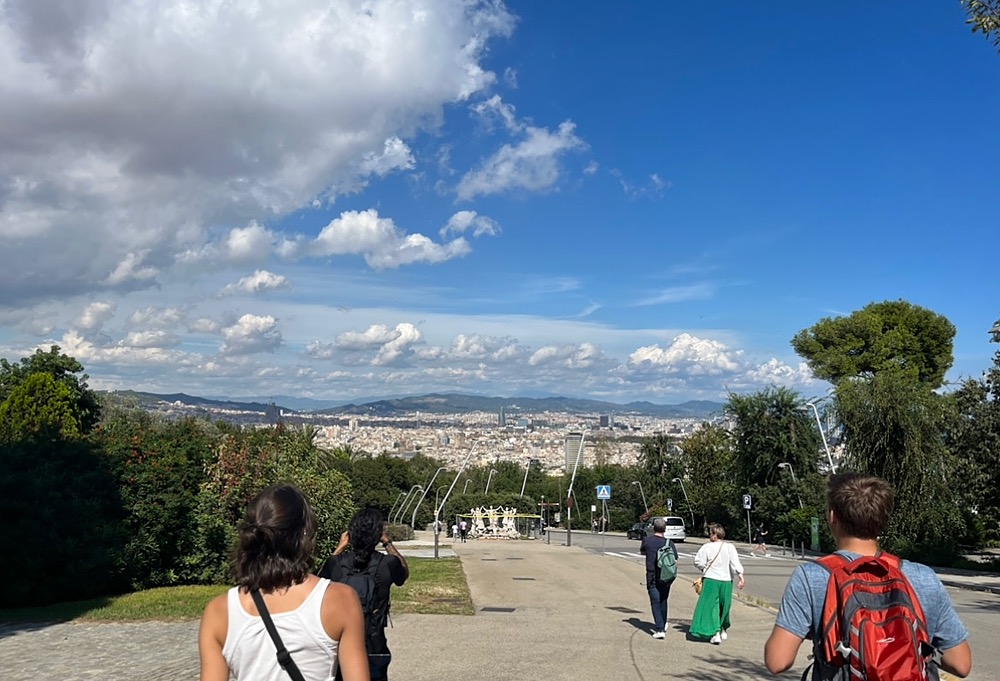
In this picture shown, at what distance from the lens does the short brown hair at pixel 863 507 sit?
3549mm

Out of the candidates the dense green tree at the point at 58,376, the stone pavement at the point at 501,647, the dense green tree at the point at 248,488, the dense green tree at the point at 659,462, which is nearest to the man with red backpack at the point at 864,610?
the stone pavement at the point at 501,647

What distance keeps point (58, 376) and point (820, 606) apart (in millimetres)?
48163

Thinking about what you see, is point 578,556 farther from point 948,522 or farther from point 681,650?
point 681,650

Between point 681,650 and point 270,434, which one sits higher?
point 270,434

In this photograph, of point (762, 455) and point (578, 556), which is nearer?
point (578, 556)

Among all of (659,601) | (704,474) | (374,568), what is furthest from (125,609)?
(704,474)

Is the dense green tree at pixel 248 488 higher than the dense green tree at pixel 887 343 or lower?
lower

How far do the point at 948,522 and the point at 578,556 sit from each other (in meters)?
14.5

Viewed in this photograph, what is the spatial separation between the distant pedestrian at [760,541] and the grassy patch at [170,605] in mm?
23938

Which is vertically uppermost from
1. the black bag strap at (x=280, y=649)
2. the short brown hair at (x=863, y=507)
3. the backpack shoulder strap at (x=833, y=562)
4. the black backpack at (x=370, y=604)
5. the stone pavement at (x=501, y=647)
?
the short brown hair at (x=863, y=507)

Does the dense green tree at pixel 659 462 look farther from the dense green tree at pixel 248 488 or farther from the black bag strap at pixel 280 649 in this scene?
the black bag strap at pixel 280 649

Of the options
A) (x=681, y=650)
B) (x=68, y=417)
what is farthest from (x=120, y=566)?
(x=68, y=417)

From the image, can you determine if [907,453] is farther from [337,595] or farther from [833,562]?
[337,595]

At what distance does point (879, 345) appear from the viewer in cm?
5747
